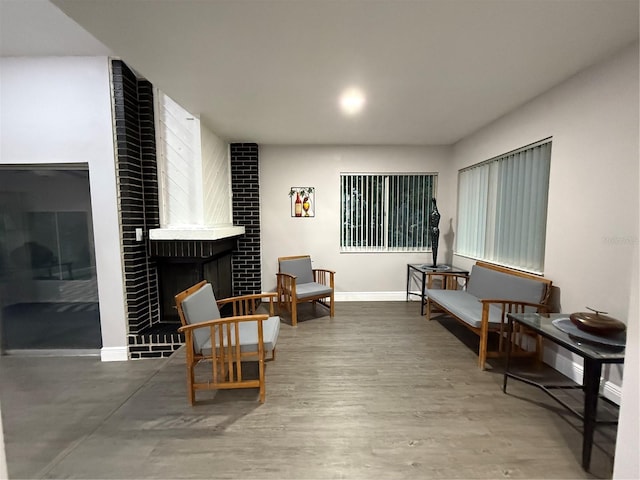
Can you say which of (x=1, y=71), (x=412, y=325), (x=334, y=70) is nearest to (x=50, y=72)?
(x=1, y=71)

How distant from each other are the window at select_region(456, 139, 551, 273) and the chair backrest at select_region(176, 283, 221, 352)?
3240 mm

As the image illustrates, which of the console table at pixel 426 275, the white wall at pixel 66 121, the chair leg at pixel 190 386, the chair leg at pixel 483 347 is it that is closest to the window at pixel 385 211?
the console table at pixel 426 275

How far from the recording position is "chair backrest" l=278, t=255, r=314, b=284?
13.0 ft

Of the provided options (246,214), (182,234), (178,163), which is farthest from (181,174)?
(246,214)

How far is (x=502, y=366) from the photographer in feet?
8.06

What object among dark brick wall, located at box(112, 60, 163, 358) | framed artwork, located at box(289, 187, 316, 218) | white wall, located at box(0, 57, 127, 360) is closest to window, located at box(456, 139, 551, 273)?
framed artwork, located at box(289, 187, 316, 218)

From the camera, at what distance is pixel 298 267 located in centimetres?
401

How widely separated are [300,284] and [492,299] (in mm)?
2430

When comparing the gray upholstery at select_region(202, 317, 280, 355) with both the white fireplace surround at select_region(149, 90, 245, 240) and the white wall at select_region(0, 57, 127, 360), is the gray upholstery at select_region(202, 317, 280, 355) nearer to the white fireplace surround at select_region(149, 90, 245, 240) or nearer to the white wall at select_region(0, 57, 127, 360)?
the white fireplace surround at select_region(149, 90, 245, 240)

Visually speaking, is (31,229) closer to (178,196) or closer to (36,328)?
(36,328)

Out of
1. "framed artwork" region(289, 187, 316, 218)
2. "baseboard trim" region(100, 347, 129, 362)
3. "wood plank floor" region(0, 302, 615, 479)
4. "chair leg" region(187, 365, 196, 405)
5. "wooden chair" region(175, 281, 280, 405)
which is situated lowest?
"baseboard trim" region(100, 347, 129, 362)

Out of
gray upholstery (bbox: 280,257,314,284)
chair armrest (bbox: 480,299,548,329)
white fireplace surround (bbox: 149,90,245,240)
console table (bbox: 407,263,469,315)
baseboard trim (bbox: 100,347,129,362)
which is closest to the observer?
chair armrest (bbox: 480,299,548,329)

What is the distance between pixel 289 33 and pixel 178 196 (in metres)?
2.25

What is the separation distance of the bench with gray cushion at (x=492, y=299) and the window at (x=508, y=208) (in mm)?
258
